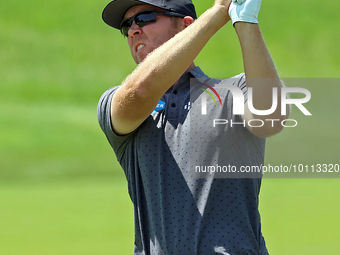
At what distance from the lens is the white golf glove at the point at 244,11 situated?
1.95 meters

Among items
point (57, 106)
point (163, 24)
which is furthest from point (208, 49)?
point (163, 24)

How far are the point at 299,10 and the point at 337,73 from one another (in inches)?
94.9

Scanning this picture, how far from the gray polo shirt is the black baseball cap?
0.49 metres

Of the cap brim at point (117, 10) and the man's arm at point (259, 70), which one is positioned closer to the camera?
the man's arm at point (259, 70)

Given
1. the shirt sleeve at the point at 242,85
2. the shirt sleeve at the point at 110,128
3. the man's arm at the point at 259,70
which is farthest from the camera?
the shirt sleeve at the point at 110,128

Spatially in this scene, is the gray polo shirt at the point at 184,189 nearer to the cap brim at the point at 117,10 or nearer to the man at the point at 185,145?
the man at the point at 185,145

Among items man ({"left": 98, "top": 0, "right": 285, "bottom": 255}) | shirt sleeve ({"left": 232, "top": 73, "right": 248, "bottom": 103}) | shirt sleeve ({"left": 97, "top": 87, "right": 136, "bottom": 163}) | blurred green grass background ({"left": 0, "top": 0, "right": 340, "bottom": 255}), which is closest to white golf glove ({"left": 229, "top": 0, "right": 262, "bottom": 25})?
man ({"left": 98, "top": 0, "right": 285, "bottom": 255})

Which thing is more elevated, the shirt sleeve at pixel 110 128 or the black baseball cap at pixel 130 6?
the black baseball cap at pixel 130 6

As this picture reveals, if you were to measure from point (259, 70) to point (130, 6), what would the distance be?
0.91 meters

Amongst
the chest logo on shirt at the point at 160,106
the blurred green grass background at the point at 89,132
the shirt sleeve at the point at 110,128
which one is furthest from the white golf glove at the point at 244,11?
the blurred green grass background at the point at 89,132

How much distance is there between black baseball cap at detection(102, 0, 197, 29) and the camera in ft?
8.08

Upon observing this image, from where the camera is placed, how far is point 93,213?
8.70 m

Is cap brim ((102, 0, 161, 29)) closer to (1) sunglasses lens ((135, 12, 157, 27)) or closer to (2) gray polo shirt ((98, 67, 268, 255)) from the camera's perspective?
(1) sunglasses lens ((135, 12, 157, 27))

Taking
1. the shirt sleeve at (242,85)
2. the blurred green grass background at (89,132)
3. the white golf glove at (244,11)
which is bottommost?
the shirt sleeve at (242,85)
